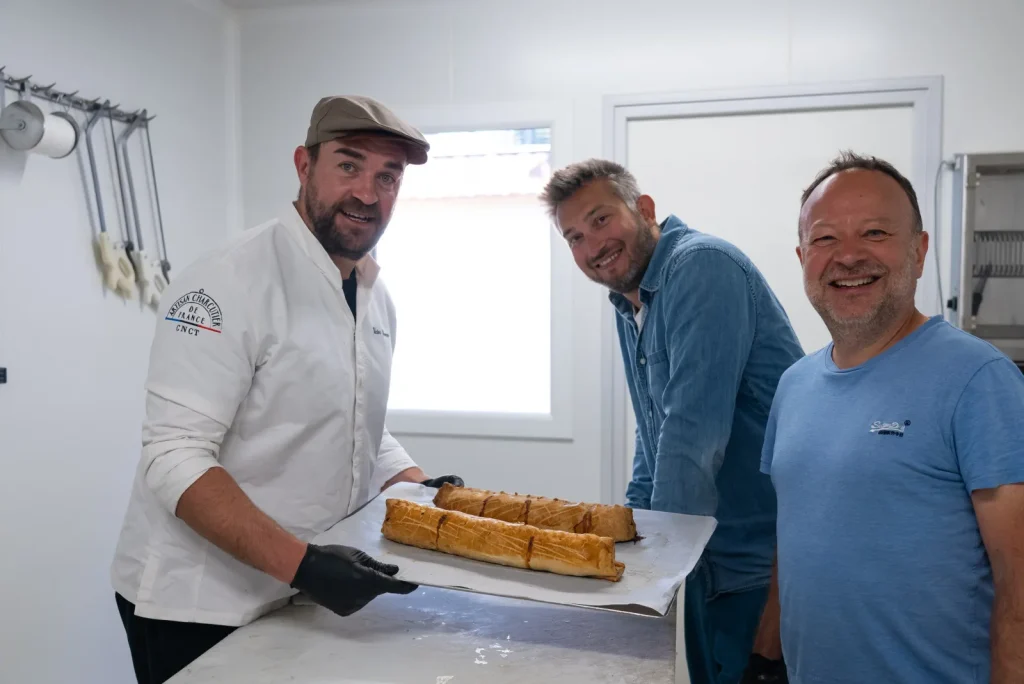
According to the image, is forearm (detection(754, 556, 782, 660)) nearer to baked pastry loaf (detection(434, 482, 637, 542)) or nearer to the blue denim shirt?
the blue denim shirt

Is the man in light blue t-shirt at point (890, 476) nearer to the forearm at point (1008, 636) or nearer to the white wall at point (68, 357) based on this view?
the forearm at point (1008, 636)

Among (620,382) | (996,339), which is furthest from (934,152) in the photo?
(620,382)

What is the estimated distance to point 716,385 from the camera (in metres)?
1.57

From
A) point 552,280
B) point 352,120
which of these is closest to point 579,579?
point 352,120

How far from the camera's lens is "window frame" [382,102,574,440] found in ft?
9.94

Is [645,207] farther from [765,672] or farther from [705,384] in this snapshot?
[765,672]

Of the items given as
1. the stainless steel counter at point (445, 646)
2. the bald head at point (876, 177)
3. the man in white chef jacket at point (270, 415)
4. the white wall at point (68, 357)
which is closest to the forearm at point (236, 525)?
the man in white chef jacket at point (270, 415)

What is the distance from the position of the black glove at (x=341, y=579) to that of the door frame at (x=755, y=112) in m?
1.90

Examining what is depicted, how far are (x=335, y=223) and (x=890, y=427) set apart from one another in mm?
1128

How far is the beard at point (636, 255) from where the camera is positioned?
188 centimetres

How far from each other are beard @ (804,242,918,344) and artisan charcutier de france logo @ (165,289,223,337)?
1099 mm

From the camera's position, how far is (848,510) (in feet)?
4.03

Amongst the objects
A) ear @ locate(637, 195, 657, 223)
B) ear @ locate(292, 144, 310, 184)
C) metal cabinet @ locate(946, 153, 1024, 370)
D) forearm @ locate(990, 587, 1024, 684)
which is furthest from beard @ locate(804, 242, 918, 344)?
metal cabinet @ locate(946, 153, 1024, 370)

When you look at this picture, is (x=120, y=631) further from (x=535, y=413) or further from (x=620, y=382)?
(x=620, y=382)
